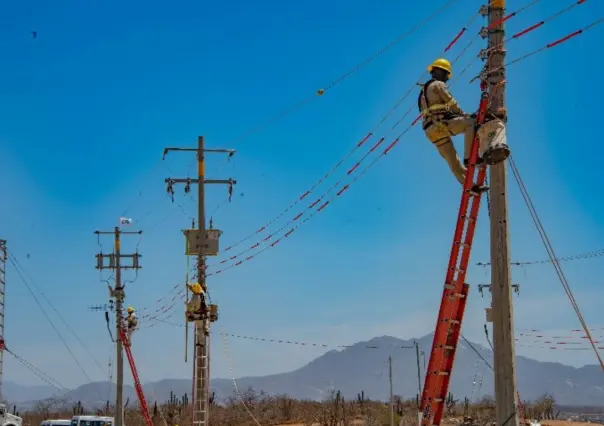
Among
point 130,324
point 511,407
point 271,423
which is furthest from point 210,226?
point 271,423

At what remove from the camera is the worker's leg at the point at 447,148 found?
12242 millimetres

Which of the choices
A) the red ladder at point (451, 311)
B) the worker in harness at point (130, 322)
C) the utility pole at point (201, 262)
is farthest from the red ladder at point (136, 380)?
the red ladder at point (451, 311)

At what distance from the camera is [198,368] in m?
27.2

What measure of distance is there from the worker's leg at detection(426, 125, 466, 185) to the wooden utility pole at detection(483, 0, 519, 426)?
0.79 meters

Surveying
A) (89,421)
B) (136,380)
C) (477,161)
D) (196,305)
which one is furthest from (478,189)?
(89,421)

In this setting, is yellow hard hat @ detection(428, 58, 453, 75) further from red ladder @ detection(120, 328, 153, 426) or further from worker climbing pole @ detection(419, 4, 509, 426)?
red ladder @ detection(120, 328, 153, 426)

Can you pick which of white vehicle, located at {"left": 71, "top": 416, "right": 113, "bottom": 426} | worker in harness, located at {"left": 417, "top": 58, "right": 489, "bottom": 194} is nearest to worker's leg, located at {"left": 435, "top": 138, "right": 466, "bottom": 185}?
worker in harness, located at {"left": 417, "top": 58, "right": 489, "bottom": 194}

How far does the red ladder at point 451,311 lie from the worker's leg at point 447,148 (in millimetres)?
624

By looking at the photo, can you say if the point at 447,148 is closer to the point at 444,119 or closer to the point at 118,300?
the point at 444,119

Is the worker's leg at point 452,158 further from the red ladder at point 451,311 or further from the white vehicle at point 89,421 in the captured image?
the white vehicle at point 89,421

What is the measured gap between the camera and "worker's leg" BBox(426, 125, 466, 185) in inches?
482

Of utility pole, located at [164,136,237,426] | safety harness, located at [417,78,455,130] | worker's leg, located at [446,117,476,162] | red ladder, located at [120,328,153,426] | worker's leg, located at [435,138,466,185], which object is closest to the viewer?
worker's leg, located at [446,117,476,162]

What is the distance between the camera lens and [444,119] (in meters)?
12.1

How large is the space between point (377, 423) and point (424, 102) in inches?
1604
